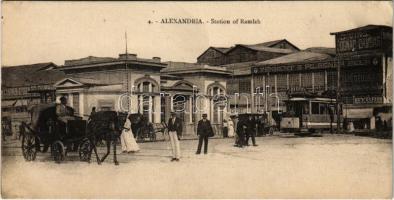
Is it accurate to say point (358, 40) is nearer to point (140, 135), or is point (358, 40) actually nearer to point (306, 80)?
point (306, 80)

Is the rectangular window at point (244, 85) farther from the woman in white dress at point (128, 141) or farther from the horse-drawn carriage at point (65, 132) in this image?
the horse-drawn carriage at point (65, 132)

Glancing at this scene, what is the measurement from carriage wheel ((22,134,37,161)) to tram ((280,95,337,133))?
472cm

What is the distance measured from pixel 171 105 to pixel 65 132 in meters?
1.90

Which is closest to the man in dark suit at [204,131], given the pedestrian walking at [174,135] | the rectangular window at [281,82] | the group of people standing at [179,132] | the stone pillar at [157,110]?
the group of people standing at [179,132]

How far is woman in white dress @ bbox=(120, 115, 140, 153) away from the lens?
9.60 metres

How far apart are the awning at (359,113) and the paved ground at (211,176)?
0.78 metres

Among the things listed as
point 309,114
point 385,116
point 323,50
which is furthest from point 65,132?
point 309,114

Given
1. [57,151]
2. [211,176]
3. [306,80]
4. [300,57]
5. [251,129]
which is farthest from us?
[306,80]

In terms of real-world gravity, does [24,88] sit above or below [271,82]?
below

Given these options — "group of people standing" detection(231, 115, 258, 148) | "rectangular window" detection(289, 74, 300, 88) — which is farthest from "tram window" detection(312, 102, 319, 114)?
"group of people standing" detection(231, 115, 258, 148)

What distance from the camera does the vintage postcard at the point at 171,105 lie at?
9.16 metres

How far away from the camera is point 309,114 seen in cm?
1241

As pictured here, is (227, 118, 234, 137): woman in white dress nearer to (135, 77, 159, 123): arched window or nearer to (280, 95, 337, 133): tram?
(280, 95, 337, 133): tram

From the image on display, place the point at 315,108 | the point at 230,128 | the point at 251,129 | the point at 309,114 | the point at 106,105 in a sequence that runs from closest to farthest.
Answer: the point at 106,105, the point at 251,129, the point at 230,128, the point at 315,108, the point at 309,114
